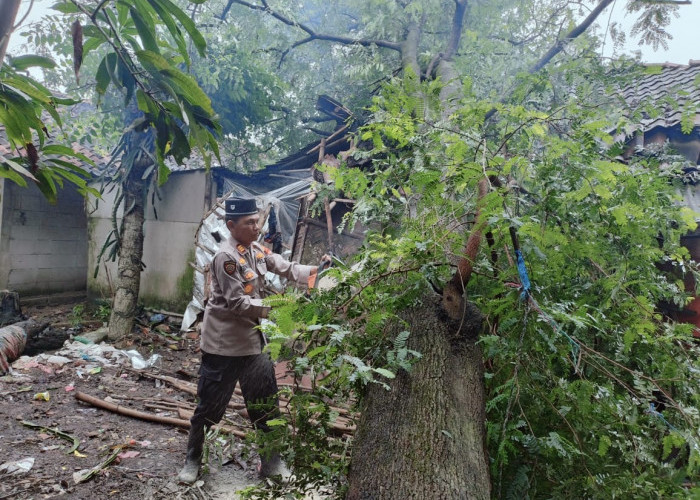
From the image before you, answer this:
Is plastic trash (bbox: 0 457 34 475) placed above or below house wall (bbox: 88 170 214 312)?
below

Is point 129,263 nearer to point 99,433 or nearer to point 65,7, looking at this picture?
point 99,433

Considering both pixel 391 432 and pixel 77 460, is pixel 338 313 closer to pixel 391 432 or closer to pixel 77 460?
pixel 391 432

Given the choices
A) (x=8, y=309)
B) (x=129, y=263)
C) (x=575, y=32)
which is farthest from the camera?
(x=129, y=263)

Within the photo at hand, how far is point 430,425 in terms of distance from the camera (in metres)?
1.31

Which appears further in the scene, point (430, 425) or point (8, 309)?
point (8, 309)

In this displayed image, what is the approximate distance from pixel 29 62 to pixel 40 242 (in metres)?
8.82

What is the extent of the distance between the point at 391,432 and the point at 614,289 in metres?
1.20

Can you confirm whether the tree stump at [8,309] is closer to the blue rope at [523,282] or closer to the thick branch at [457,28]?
the blue rope at [523,282]

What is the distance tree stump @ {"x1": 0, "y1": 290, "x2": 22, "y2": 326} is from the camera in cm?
557

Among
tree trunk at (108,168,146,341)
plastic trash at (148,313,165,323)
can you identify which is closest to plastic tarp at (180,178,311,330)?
plastic trash at (148,313,165,323)

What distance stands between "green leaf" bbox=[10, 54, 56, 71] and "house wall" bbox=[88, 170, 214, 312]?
554cm

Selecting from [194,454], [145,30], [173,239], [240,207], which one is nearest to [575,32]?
[240,207]

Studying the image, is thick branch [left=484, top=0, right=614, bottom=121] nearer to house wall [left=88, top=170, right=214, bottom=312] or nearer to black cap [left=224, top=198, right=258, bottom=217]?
black cap [left=224, top=198, right=258, bottom=217]

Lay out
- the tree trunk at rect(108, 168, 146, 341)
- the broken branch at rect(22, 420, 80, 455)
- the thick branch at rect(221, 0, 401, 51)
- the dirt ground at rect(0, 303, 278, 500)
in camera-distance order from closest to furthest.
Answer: the dirt ground at rect(0, 303, 278, 500) → the broken branch at rect(22, 420, 80, 455) → the tree trunk at rect(108, 168, 146, 341) → the thick branch at rect(221, 0, 401, 51)
